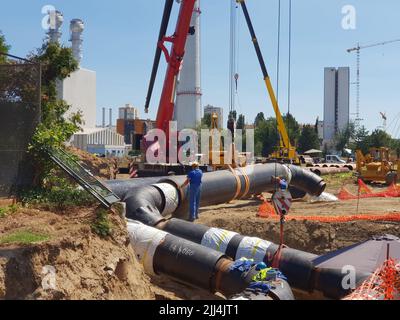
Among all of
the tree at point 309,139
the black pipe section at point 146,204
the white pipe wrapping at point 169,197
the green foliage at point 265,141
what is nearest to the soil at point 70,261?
the black pipe section at point 146,204

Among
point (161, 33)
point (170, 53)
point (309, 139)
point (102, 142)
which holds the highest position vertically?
point (161, 33)

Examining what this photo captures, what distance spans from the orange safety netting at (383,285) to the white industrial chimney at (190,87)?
66401 millimetres

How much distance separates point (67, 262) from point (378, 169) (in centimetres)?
2417

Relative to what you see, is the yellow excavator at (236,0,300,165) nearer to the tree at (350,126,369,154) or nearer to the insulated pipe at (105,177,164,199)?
the insulated pipe at (105,177,164,199)

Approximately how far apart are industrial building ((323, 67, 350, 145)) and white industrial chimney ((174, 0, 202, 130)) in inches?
1946

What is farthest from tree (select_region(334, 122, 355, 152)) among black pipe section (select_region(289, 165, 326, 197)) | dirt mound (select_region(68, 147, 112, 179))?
black pipe section (select_region(289, 165, 326, 197))

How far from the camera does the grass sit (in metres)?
6.69

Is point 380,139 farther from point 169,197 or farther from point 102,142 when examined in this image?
point 169,197

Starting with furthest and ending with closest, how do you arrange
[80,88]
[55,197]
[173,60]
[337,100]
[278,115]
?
[337,100], [80,88], [278,115], [173,60], [55,197]

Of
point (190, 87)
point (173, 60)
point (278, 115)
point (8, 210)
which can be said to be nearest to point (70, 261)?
point (8, 210)

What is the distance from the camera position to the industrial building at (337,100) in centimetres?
11606

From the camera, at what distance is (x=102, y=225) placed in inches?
303

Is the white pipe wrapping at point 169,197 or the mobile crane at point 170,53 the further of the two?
the mobile crane at point 170,53

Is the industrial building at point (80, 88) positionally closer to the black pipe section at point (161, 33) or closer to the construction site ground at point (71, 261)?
the black pipe section at point (161, 33)
